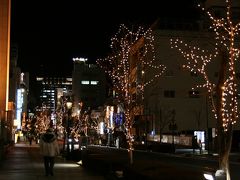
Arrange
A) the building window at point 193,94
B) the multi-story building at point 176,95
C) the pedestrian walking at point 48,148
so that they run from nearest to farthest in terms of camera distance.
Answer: the pedestrian walking at point 48,148, the multi-story building at point 176,95, the building window at point 193,94

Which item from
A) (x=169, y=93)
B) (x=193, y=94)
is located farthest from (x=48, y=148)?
(x=193, y=94)

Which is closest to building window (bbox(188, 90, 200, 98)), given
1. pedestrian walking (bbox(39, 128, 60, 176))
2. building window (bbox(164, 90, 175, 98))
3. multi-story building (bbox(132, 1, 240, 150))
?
multi-story building (bbox(132, 1, 240, 150))

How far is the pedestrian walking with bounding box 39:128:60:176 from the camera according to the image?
18.9 meters

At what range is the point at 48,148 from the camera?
744 inches

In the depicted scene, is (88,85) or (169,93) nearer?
(169,93)

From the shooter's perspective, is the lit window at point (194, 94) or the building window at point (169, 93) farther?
the building window at point (169, 93)

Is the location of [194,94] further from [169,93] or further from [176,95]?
[169,93]

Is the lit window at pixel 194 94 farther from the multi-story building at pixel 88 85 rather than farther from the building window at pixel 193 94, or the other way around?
the multi-story building at pixel 88 85

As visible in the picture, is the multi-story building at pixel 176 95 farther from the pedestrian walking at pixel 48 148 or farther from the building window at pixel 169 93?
the pedestrian walking at pixel 48 148

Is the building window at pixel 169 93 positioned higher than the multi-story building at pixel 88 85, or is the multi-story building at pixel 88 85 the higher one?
the multi-story building at pixel 88 85

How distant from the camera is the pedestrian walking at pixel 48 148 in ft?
62.0

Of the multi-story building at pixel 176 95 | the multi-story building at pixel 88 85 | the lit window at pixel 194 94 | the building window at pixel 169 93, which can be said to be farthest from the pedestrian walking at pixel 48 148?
the multi-story building at pixel 88 85

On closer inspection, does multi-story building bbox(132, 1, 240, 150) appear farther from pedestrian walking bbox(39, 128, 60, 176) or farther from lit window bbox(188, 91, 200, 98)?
pedestrian walking bbox(39, 128, 60, 176)

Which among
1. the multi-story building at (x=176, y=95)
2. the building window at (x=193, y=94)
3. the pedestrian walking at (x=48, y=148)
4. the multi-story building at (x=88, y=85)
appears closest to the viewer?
the pedestrian walking at (x=48, y=148)
